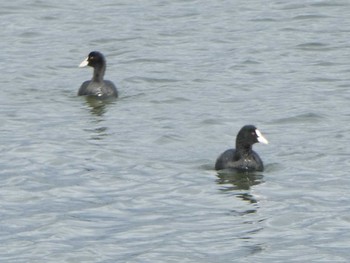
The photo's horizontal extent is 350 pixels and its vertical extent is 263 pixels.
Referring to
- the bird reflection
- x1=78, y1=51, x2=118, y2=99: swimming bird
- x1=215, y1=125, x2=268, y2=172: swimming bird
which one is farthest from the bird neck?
the bird reflection

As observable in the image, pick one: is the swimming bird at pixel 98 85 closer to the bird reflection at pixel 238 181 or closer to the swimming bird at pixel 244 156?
the swimming bird at pixel 244 156

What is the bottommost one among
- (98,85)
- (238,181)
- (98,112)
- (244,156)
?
(238,181)

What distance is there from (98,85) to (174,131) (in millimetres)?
3708

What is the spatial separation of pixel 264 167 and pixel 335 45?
1093 centimetres

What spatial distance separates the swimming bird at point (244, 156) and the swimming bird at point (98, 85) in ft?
20.0

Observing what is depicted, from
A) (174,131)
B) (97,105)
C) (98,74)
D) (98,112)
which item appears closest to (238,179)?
(174,131)

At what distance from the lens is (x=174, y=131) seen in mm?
22781

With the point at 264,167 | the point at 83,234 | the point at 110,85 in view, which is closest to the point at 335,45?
the point at 110,85

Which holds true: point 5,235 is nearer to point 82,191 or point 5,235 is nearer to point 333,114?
point 82,191

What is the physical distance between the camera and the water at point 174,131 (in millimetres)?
16906

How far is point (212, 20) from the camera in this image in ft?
110

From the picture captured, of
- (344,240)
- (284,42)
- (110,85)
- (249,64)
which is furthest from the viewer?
(284,42)

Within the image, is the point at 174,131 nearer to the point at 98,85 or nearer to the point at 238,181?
the point at 238,181

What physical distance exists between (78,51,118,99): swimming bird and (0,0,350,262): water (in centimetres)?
25
